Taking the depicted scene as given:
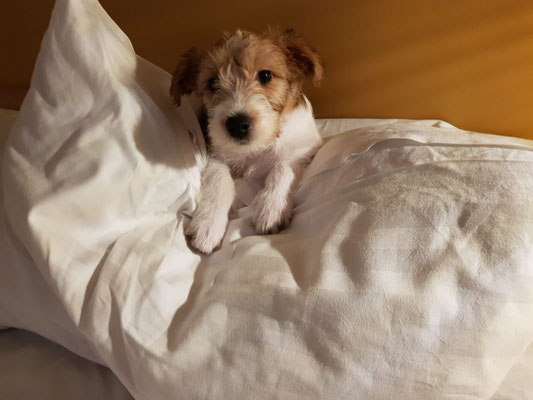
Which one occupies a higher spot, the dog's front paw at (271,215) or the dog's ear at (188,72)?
the dog's ear at (188,72)

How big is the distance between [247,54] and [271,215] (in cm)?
74

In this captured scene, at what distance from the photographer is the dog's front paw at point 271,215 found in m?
1.38

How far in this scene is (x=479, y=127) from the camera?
2059mm

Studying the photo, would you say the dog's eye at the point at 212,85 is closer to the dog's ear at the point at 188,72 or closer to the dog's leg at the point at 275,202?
the dog's ear at the point at 188,72

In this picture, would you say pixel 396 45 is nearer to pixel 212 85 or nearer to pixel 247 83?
pixel 247 83

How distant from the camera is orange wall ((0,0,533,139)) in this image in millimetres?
1833

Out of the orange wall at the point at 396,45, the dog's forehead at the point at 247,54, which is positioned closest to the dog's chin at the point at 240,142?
the dog's forehead at the point at 247,54

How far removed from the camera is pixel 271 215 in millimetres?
1387

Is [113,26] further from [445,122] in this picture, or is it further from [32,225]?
[445,122]

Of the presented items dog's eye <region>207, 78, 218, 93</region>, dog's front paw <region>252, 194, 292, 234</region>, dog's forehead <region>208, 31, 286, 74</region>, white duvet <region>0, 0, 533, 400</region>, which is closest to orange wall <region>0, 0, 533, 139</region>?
dog's forehead <region>208, 31, 286, 74</region>

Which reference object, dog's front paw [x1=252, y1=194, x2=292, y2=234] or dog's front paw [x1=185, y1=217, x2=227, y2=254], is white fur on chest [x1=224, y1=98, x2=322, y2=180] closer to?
dog's front paw [x1=252, y1=194, x2=292, y2=234]

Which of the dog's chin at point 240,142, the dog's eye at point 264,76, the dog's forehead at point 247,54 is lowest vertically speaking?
the dog's chin at point 240,142

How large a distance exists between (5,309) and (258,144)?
3.41ft

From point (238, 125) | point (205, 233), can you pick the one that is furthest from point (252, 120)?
point (205, 233)
